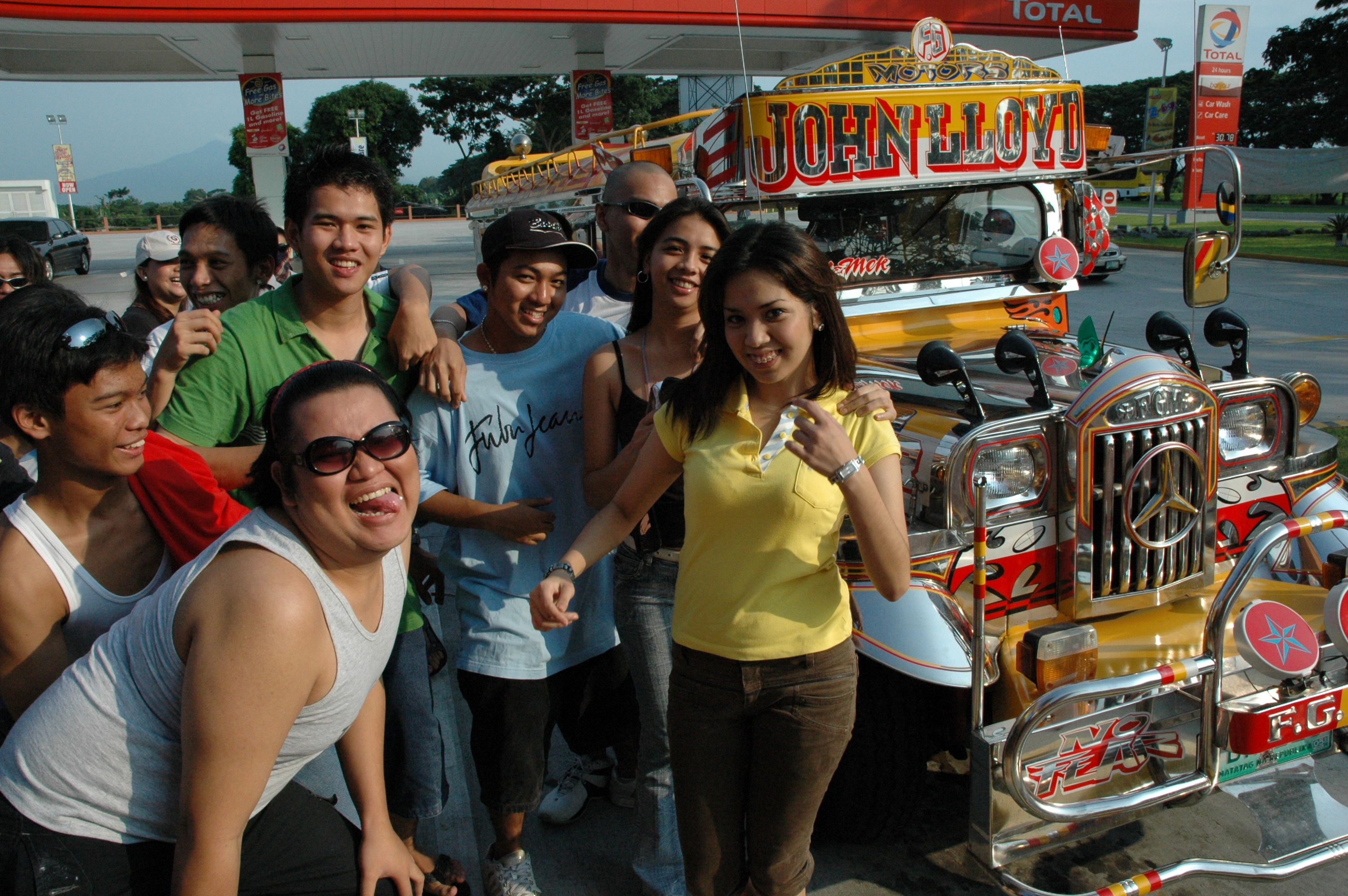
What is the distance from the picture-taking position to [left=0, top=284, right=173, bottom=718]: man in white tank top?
5.74ft

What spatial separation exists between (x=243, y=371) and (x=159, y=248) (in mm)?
2414

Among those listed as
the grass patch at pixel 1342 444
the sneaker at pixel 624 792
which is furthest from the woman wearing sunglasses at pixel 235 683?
the grass patch at pixel 1342 444

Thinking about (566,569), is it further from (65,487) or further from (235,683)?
(65,487)

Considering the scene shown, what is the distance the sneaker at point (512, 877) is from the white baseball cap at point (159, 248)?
10.0 ft

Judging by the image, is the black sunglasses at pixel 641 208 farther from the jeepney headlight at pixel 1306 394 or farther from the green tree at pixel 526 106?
the green tree at pixel 526 106

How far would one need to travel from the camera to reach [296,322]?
241 centimetres

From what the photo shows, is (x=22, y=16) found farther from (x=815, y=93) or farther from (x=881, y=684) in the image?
(x=881, y=684)

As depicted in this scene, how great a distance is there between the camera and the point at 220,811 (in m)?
1.55

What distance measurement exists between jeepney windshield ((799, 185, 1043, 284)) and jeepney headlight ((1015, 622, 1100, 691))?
1998 mm

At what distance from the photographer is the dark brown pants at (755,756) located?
6.46 ft

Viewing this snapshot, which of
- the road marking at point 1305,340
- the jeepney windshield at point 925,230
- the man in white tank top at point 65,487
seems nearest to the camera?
the man in white tank top at point 65,487

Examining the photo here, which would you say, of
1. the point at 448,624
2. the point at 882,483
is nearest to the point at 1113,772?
the point at 882,483

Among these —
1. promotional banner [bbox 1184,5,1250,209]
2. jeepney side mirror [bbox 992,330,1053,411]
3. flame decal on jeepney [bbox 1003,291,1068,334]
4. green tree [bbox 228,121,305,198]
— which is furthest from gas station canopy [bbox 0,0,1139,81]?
green tree [bbox 228,121,305,198]

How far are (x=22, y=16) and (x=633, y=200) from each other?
1726 centimetres
